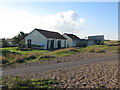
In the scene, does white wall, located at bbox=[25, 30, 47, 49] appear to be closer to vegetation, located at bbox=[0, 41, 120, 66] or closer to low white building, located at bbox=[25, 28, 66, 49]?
low white building, located at bbox=[25, 28, 66, 49]

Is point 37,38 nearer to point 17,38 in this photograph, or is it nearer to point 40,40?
point 40,40

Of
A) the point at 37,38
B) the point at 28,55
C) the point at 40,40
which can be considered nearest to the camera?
the point at 28,55

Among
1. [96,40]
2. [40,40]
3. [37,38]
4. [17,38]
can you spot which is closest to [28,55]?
[40,40]

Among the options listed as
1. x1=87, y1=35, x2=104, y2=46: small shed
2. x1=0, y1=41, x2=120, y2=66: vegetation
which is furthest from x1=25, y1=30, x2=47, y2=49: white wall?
x1=87, y1=35, x2=104, y2=46: small shed

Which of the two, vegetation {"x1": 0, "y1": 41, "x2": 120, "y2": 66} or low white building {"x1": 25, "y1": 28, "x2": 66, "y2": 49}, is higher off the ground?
low white building {"x1": 25, "y1": 28, "x2": 66, "y2": 49}

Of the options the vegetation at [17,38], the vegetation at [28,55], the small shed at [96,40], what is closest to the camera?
the vegetation at [28,55]

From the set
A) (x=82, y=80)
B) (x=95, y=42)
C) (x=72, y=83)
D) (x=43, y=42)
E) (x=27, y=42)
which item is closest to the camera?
(x=72, y=83)

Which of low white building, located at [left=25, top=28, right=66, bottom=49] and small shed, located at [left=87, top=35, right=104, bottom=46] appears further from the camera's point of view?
small shed, located at [left=87, top=35, right=104, bottom=46]

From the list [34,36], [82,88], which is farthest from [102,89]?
[34,36]

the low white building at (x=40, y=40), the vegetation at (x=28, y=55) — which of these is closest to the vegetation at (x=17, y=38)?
the low white building at (x=40, y=40)

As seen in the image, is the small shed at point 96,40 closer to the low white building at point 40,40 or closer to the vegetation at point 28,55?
the low white building at point 40,40

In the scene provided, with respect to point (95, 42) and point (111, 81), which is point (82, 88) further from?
point (95, 42)

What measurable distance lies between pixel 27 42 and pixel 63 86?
28.8 metres

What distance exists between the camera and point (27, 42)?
33.0 m
